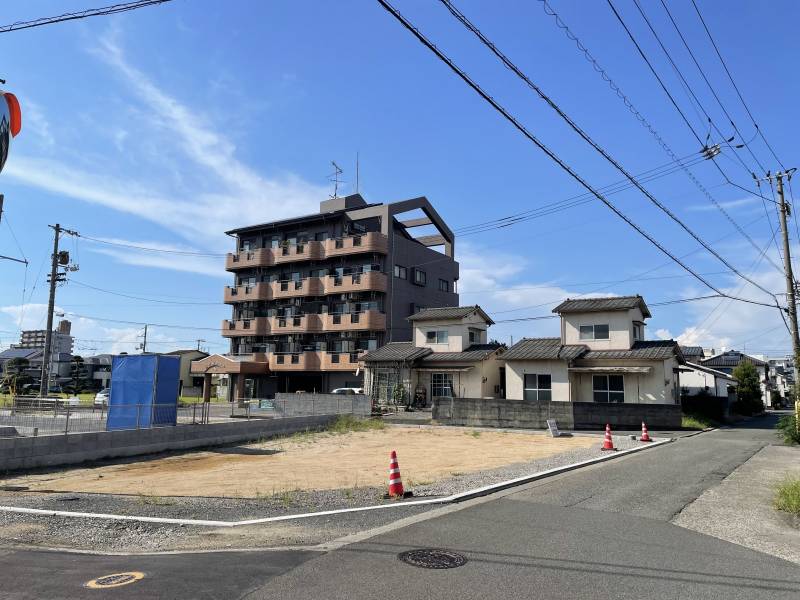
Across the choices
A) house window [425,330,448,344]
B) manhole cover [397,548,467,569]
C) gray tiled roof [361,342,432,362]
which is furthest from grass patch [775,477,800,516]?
house window [425,330,448,344]

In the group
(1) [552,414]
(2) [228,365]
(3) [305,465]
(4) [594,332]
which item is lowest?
(3) [305,465]

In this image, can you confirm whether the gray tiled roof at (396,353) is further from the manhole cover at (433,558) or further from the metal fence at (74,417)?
the manhole cover at (433,558)

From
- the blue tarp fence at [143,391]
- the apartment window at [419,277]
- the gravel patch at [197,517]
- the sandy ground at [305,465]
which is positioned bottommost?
the sandy ground at [305,465]

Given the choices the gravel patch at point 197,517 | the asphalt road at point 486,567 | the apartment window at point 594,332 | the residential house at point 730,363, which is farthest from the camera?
the residential house at point 730,363

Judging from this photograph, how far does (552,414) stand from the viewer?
26.8 m

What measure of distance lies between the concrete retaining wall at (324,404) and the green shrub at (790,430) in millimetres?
19594

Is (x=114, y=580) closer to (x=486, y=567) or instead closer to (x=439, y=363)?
(x=486, y=567)

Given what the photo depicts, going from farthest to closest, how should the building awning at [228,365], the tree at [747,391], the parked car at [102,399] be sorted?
the building awning at [228,365], the tree at [747,391], the parked car at [102,399]

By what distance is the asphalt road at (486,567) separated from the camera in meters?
4.95

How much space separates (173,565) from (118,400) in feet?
50.6

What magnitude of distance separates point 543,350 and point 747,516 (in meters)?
23.7

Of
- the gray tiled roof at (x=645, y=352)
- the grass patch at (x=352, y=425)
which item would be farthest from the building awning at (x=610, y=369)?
the grass patch at (x=352, y=425)

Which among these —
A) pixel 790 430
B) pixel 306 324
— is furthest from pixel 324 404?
pixel 790 430

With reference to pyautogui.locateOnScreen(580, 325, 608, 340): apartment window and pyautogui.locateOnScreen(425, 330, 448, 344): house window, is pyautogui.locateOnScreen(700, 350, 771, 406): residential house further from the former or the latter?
pyautogui.locateOnScreen(425, 330, 448, 344): house window
